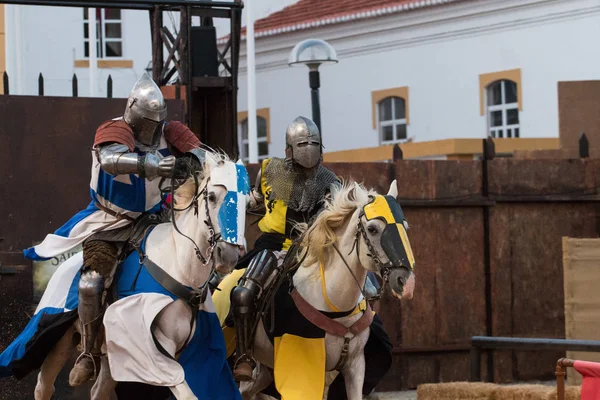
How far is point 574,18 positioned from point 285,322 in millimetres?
16550

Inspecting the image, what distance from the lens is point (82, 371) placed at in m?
8.03

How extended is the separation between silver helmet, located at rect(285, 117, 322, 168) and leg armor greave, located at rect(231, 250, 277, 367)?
71cm

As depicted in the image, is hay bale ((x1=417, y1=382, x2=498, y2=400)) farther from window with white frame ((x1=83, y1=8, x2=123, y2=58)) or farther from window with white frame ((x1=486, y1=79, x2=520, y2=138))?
window with white frame ((x1=83, y1=8, x2=123, y2=58))

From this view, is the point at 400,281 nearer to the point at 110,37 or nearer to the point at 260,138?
the point at 110,37

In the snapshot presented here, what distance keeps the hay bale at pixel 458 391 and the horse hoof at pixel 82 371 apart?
11.1ft

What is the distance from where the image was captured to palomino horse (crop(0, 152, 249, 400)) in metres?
7.46

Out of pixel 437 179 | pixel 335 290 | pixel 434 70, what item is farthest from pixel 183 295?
pixel 434 70

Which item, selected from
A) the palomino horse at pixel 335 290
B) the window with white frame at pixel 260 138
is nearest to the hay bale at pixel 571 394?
the palomino horse at pixel 335 290

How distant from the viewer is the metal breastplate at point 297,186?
866 cm

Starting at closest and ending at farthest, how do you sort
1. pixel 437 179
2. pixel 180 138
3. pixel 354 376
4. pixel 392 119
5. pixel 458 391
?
1. pixel 354 376
2. pixel 180 138
3. pixel 458 391
4. pixel 437 179
5. pixel 392 119

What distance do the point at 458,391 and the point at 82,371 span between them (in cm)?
354

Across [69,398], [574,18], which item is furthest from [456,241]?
[574,18]

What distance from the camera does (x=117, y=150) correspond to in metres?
7.74

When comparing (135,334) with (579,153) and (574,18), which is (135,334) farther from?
(574,18)
